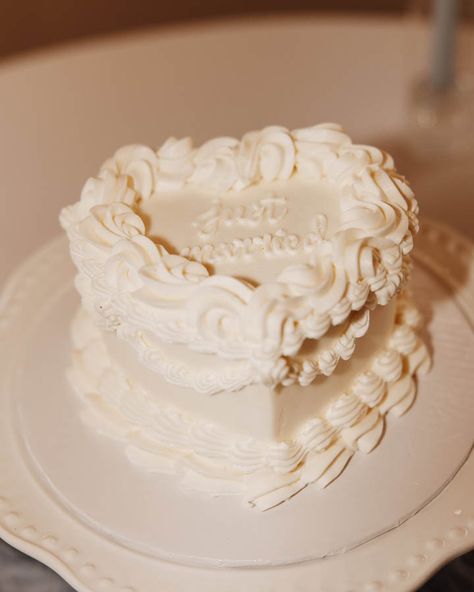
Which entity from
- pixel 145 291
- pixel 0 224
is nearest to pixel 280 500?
pixel 145 291

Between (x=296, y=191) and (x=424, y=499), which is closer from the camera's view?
(x=424, y=499)

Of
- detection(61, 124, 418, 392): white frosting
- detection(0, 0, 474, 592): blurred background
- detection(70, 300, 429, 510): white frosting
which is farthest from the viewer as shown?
detection(0, 0, 474, 592): blurred background

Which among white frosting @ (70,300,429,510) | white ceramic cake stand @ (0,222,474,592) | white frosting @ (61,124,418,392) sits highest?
white frosting @ (61,124,418,392)

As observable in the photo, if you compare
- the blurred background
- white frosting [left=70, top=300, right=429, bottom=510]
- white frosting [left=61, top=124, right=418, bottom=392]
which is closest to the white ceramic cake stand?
white frosting [left=70, top=300, right=429, bottom=510]

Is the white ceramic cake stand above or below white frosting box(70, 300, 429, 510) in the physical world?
below

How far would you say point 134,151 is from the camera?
190 cm

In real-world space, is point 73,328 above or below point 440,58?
below

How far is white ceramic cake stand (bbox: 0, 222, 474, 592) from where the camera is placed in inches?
60.6

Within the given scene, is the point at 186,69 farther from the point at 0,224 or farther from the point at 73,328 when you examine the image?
the point at 73,328

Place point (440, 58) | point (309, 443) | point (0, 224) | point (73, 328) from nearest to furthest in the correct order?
point (309, 443) < point (73, 328) < point (0, 224) < point (440, 58)

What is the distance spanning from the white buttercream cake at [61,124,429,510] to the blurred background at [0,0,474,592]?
702 millimetres

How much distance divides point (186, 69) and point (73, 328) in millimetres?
1073

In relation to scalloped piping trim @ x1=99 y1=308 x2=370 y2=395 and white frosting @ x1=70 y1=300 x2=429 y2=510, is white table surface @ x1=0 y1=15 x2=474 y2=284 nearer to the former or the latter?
white frosting @ x1=70 y1=300 x2=429 y2=510

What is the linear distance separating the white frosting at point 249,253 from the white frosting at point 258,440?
0.23ft
